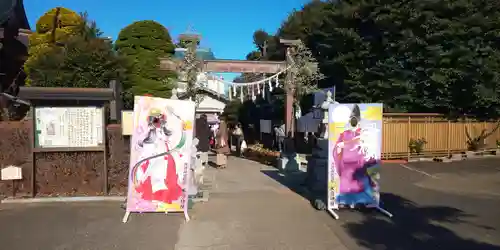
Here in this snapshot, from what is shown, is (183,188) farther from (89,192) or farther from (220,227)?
(89,192)

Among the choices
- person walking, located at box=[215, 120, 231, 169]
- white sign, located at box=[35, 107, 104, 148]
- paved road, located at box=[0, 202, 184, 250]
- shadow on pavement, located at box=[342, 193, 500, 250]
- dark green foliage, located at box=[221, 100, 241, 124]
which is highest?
dark green foliage, located at box=[221, 100, 241, 124]

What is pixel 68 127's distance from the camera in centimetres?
839

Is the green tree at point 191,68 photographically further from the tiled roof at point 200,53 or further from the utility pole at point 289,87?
the utility pole at point 289,87

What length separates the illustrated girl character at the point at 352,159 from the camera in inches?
299

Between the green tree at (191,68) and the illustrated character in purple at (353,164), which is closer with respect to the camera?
the illustrated character in purple at (353,164)

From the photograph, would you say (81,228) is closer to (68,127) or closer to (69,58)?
(68,127)

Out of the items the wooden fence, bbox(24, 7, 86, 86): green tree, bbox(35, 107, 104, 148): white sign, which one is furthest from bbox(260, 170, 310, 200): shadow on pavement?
bbox(24, 7, 86, 86): green tree

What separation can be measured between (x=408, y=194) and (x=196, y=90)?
962cm

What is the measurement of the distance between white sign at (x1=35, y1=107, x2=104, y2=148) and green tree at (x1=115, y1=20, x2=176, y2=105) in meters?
7.41

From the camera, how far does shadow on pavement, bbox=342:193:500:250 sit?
581 centimetres

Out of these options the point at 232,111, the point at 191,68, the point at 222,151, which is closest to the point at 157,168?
the point at 222,151

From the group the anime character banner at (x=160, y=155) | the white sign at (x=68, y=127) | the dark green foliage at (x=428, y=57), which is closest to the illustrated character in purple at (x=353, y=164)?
Answer: the anime character banner at (x=160, y=155)

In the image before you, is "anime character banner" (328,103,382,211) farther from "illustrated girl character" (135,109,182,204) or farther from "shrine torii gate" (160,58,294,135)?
"shrine torii gate" (160,58,294,135)

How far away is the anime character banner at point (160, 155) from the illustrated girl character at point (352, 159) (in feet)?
8.79
